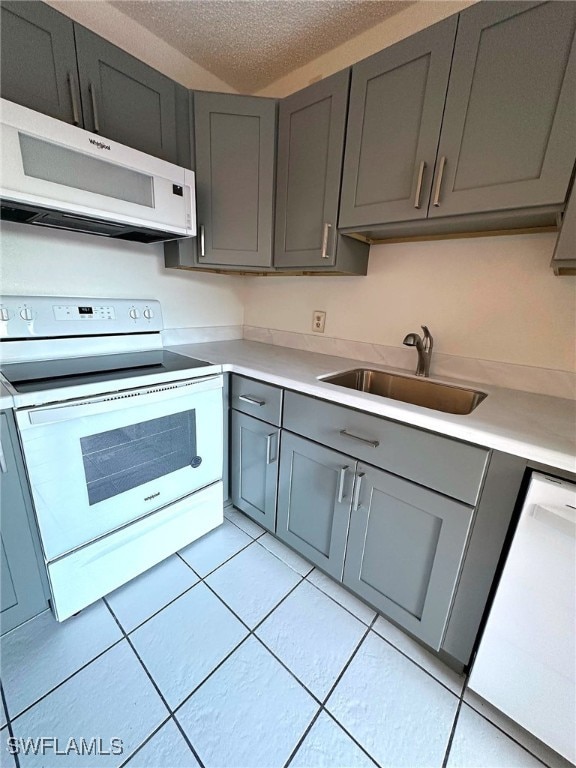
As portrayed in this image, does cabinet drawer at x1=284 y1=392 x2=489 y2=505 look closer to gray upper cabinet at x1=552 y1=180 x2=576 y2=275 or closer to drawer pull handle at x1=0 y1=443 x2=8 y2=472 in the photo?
gray upper cabinet at x1=552 y1=180 x2=576 y2=275

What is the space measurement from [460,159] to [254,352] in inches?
48.5

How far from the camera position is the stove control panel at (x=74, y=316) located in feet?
4.08

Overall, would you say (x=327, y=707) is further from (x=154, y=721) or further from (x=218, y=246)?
(x=218, y=246)

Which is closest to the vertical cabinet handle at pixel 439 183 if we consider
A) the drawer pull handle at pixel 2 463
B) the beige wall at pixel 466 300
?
the beige wall at pixel 466 300

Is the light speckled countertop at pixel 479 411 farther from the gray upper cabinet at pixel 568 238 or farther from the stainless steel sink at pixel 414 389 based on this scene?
the gray upper cabinet at pixel 568 238

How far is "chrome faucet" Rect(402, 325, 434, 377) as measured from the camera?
1.36 meters

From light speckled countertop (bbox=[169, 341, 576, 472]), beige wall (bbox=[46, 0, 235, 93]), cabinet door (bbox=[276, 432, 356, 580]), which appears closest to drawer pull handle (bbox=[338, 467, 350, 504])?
cabinet door (bbox=[276, 432, 356, 580])

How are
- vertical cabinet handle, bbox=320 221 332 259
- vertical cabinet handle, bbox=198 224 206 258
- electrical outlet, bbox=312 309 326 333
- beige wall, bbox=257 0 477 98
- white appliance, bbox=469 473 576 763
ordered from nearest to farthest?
white appliance, bbox=469 473 576 763
beige wall, bbox=257 0 477 98
vertical cabinet handle, bbox=320 221 332 259
vertical cabinet handle, bbox=198 224 206 258
electrical outlet, bbox=312 309 326 333

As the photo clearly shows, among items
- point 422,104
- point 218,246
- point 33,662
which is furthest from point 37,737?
point 422,104

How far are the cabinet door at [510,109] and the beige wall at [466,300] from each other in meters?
0.33

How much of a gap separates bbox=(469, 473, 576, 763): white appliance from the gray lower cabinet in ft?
4.85

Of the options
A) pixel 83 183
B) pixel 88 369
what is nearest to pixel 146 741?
pixel 88 369

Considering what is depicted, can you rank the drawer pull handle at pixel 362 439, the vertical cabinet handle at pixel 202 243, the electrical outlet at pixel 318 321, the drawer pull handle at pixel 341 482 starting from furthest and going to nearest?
the electrical outlet at pixel 318 321, the vertical cabinet handle at pixel 202 243, the drawer pull handle at pixel 341 482, the drawer pull handle at pixel 362 439

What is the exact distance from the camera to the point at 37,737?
2.86 ft
